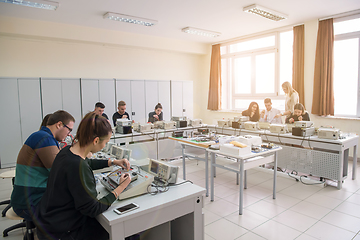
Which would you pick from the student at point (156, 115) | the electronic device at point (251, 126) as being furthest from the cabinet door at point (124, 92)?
the electronic device at point (251, 126)

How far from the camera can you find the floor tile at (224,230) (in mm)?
2393

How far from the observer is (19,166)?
1.89 m

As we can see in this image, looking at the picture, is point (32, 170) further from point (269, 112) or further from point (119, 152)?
point (269, 112)

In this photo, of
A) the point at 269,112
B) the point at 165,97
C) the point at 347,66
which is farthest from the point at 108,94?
the point at 347,66

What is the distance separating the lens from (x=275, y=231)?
2.46 meters

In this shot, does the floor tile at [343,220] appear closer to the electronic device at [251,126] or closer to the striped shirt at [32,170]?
the electronic device at [251,126]

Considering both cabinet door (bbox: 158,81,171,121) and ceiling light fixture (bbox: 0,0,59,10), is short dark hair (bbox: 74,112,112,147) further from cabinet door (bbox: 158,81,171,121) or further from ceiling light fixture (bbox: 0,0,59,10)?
cabinet door (bbox: 158,81,171,121)

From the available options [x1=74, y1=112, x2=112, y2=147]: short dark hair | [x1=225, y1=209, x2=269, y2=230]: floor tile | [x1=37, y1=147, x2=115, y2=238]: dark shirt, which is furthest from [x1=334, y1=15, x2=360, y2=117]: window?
[x1=37, y1=147, x2=115, y2=238]: dark shirt

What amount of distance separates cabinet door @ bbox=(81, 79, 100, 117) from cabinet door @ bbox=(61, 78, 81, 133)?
111mm

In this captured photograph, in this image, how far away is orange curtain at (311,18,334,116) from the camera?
16.7 ft

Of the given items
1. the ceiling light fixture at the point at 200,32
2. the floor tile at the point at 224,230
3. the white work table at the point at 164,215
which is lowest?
the floor tile at the point at 224,230

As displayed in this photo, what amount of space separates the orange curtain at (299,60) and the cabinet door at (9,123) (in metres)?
6.23

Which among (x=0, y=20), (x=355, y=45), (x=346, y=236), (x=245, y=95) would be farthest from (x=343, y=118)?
(x=0, y=20)

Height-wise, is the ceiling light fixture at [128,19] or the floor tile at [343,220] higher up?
the ceiling light fixture at [128,19]
